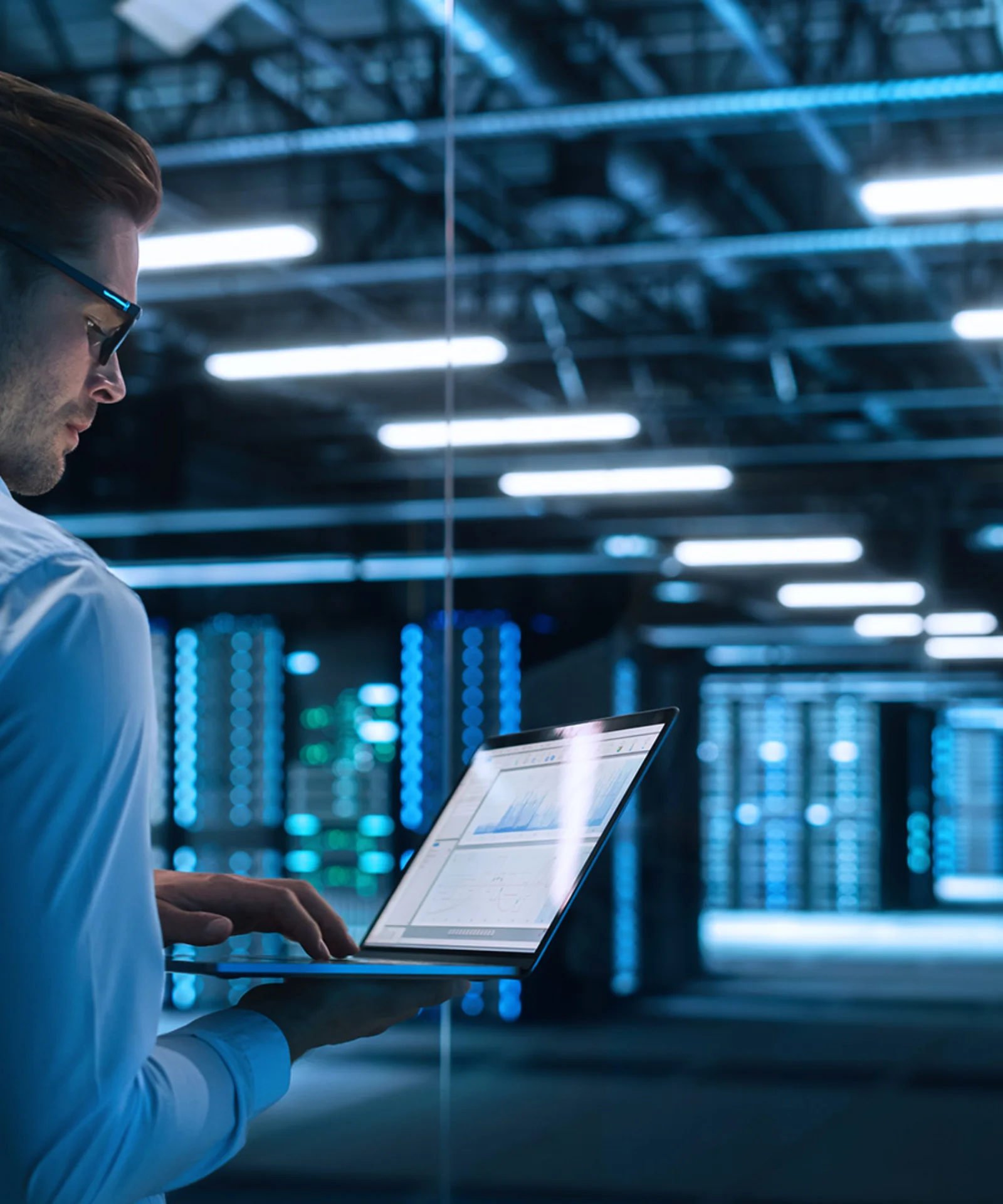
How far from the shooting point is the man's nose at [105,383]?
907 mm

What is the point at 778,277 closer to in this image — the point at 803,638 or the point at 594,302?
the point at 594,302

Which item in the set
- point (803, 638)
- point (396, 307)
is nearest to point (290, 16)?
point (396, 307)

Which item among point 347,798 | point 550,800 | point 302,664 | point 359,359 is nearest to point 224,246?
point 359,359

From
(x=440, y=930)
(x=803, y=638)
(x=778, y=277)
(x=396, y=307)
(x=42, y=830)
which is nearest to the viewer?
(x=42, y=830)

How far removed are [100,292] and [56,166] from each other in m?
0.07

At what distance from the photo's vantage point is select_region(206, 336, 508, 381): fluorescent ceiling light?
425cm

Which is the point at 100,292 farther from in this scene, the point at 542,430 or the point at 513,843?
the point at 542,430

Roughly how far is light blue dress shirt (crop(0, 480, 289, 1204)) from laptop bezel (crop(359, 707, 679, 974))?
27 cm

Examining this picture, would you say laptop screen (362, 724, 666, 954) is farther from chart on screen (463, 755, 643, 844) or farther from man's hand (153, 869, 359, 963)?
man's hand (153, 869, 359, 963)

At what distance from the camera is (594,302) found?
4.43m

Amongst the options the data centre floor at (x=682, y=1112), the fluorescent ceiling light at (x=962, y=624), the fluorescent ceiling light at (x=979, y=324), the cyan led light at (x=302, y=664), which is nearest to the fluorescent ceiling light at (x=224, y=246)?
the cyan led light at (x=302, y=664)

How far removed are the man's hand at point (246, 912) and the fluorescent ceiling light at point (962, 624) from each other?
301 centimetres

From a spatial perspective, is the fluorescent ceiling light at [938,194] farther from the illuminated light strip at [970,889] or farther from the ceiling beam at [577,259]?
the illuminated light strip at [970,889]

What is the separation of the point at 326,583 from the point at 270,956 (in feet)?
Answer: 11.3
